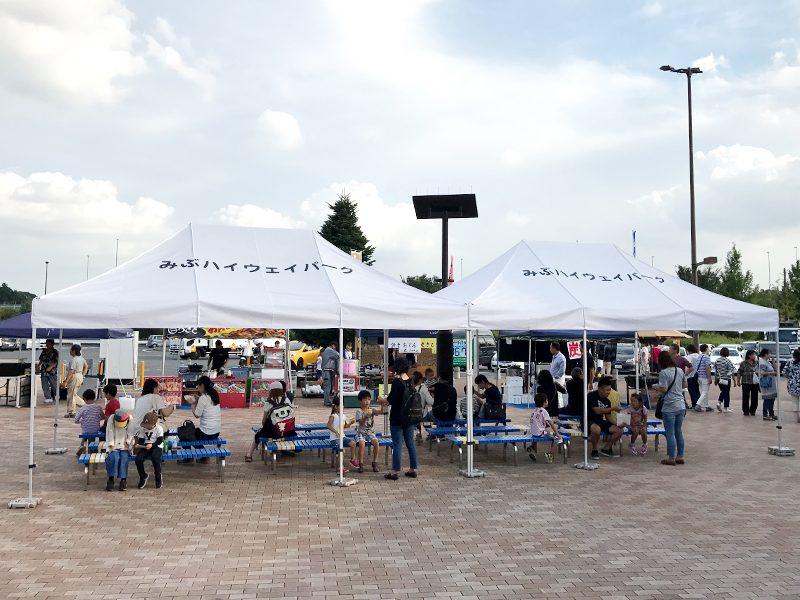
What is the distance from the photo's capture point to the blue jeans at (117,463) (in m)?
8.31

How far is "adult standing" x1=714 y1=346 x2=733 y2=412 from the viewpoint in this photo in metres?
17.2

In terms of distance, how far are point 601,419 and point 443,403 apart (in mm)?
2531

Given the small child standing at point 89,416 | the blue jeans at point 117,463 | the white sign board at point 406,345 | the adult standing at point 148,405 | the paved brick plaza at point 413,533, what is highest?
the white sign board at point 406,345

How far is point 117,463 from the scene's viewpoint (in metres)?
8.35

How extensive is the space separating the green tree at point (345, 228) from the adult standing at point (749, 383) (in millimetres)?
29913

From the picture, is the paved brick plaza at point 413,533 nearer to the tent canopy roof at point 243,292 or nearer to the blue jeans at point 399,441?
the blue jeans at point 399,441

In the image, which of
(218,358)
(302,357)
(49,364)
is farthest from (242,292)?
(302,357)

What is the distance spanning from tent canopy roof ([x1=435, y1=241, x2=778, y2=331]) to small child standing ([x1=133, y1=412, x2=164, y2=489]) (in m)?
4.28

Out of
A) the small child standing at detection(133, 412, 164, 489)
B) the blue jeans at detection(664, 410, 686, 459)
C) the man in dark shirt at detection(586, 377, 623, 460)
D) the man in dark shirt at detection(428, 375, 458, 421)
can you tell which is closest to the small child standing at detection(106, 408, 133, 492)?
the small child standing at detection(133, 412, 164, 489)

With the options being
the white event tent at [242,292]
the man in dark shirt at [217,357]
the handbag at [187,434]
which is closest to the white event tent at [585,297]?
the white event tent at [242,292]

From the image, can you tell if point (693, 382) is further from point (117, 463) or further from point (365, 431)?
point (117, 463)

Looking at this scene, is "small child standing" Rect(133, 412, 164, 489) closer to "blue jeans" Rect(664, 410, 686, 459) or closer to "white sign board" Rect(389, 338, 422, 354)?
"blue jeans" Rect(664, 410, 686, 459)

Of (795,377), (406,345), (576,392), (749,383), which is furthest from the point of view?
(406,345)

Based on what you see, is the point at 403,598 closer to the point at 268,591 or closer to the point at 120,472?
the point at 268,591
